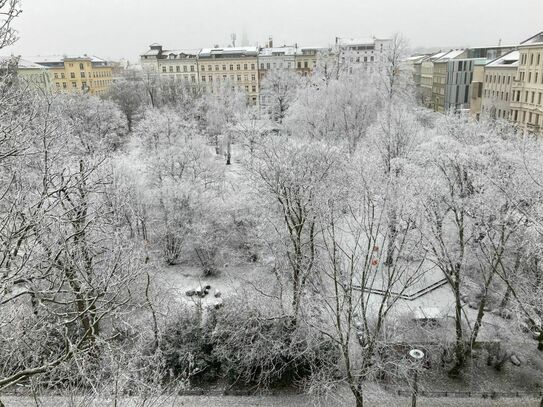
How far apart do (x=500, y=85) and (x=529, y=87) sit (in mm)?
6865

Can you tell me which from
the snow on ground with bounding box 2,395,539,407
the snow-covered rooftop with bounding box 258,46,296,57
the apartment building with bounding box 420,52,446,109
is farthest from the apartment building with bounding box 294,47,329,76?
the snow on ground with bounding box 2,395,539,407

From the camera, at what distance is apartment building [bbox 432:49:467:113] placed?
66.1m

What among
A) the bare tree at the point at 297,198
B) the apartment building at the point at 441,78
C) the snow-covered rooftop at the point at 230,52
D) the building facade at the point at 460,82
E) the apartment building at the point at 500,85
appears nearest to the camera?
the bare tree at the point at 297,198

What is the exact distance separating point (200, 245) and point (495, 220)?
14.7 metres

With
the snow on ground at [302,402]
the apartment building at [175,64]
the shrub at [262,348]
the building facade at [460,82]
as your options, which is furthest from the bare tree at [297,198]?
the apartment building at [175,64]

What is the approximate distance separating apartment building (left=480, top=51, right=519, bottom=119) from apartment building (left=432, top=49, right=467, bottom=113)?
25.9 feet

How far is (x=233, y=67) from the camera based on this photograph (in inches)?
3302

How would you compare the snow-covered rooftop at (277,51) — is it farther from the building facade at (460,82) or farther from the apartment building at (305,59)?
the building facade at (460,82)

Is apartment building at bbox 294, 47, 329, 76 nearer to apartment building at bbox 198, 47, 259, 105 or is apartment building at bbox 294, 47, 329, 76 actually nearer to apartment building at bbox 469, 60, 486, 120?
apartment building at bbox 198, 47, 259, 105

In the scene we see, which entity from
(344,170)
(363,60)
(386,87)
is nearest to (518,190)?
(344,170)

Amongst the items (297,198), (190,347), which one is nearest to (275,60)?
(297,198)

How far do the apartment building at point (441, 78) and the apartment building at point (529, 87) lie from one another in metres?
14.4

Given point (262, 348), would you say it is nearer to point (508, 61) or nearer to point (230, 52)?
point (508, 61)

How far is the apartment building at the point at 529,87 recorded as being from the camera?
45344mm
